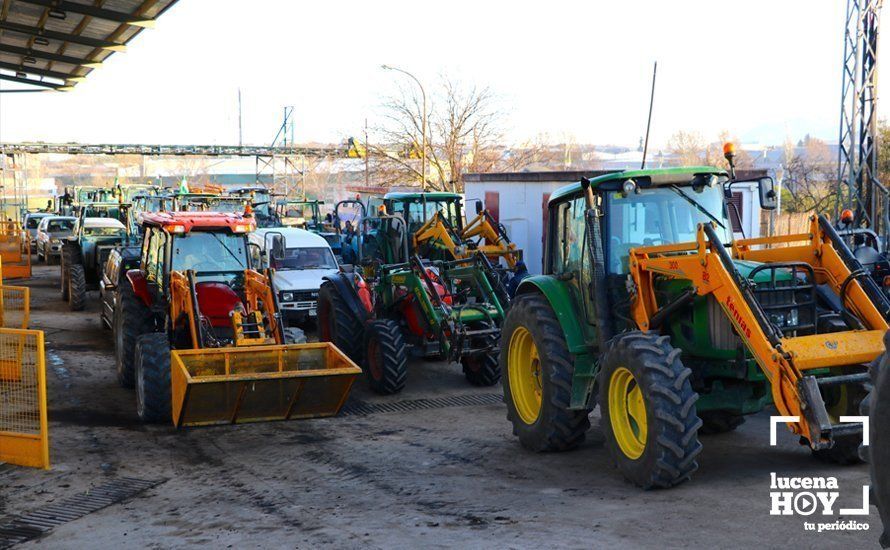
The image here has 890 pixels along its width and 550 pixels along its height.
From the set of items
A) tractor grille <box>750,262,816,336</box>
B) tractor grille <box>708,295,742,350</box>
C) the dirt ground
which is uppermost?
tractor grille <box>750,262,816,336</box>

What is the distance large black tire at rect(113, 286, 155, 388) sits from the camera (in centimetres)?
1340

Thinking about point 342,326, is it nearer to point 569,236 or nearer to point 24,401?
point 24,401

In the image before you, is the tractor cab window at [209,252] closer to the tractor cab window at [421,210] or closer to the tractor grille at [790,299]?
the tractor grille at [790,299]

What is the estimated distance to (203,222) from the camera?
13.2 metres

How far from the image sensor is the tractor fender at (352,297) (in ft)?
47.4

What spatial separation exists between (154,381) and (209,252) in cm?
243

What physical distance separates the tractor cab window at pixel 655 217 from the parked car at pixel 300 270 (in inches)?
374

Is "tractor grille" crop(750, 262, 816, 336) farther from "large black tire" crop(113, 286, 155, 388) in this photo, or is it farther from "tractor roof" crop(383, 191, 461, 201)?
"tractor roof" crop(383, 191, 461, 201)

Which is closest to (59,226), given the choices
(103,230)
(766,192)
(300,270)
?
(103,230)

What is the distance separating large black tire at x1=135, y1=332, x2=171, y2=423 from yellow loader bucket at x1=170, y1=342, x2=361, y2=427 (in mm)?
422

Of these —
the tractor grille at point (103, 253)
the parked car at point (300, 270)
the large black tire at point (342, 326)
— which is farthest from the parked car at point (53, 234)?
the large black tire at point (342, 326)

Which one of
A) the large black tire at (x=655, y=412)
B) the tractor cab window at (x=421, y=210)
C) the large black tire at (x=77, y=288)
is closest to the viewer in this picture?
the large black tire at (x=655, y=412)

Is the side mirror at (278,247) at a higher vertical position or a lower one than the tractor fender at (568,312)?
higher

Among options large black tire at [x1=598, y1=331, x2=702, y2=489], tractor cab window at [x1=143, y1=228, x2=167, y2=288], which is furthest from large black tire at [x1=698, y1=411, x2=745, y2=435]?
tractor cab window at [x1=143, y1=228, x2=167, y2=288]
